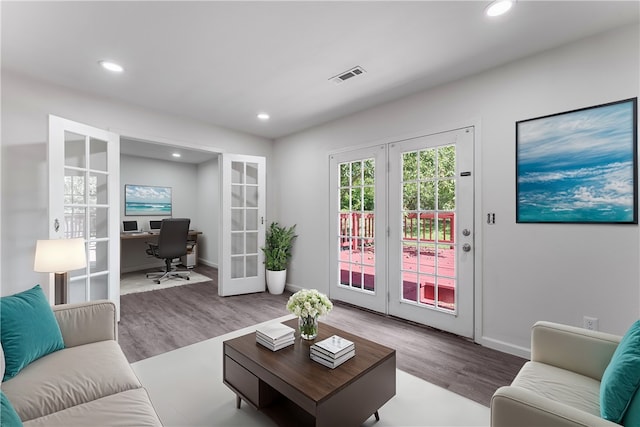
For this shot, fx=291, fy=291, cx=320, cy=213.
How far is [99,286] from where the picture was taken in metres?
3.10

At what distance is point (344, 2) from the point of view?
1782mm

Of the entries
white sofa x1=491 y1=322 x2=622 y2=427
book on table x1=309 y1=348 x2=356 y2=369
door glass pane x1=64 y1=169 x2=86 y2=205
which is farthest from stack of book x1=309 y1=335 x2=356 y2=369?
door glass pane x1=64 y1=169 x2=86 y2=205

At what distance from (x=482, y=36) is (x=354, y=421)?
8.64ft

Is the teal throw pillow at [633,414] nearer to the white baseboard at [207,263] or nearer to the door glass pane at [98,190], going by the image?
the door glass pane at [98,190]

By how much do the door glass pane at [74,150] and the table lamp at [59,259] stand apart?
35.3 inches

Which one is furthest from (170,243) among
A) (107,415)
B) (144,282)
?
(107,415)

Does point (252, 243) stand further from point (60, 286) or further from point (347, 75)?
point (347, 75)

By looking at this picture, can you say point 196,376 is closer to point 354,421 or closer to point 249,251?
point 354,421

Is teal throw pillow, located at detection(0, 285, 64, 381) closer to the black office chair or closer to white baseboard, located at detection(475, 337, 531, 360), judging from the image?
white baseboard, located at detection(475, 337, 531, 360)

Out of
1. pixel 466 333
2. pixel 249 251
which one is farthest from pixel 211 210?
pixel 466 333

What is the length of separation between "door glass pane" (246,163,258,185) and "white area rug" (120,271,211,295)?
6.86ft

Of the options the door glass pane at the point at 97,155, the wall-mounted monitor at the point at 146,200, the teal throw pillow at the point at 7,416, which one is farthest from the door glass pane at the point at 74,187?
the wall-mounted monitor at the point at 146,200

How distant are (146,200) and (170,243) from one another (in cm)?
170

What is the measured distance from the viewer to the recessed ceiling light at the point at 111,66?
2.52 m
